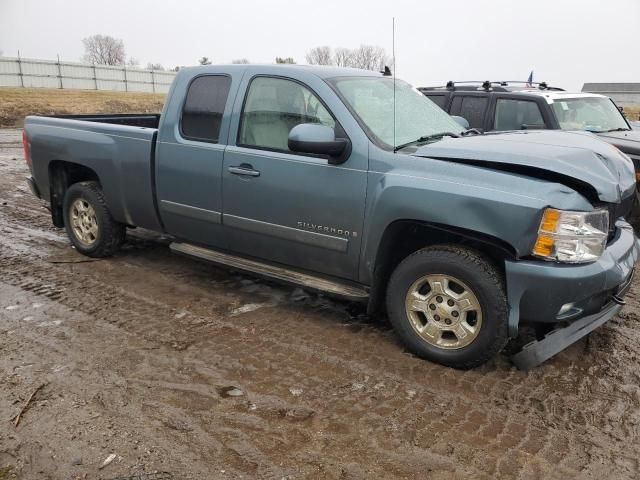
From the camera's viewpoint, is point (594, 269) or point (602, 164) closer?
point (594, 269)

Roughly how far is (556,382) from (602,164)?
1393 mm

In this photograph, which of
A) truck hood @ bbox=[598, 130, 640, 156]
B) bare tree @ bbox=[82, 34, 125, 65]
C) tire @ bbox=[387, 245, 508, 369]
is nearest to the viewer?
tire @ bbox=[387, 245, 508, 369]

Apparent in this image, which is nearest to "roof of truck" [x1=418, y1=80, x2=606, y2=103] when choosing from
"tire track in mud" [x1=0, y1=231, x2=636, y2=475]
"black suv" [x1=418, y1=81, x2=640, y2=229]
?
"black suv" [x1=418, y1=81, x2=640, y2=229]

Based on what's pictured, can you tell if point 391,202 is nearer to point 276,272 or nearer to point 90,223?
point 276,272

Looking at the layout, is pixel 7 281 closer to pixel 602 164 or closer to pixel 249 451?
pixel 249 451

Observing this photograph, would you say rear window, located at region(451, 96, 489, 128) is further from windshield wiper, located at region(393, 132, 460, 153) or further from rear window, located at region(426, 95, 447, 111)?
windshield wiper, located at region(393, 132, 460, 153)

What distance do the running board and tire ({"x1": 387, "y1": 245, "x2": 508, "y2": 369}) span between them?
307mm

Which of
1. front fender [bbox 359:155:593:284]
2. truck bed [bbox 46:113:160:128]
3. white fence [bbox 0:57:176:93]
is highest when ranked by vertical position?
white fence [bbox 0:57:176:93]

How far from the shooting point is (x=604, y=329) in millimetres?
4164

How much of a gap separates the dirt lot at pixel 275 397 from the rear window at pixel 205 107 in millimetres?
1381

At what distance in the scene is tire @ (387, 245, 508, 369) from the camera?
329cm

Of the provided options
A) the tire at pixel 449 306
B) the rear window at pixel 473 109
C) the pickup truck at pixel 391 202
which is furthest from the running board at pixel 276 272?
the rear window at pixel 473 109

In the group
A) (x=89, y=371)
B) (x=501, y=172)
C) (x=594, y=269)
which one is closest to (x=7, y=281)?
(x=89, y=371)

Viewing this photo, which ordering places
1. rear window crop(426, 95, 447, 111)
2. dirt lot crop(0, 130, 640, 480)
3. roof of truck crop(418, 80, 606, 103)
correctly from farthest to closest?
rear window crop(426, 95, 447, 111)
roof of truck crop(418, 80, 606, 103)
dirt lot crop(0, 130, 640, 480)
